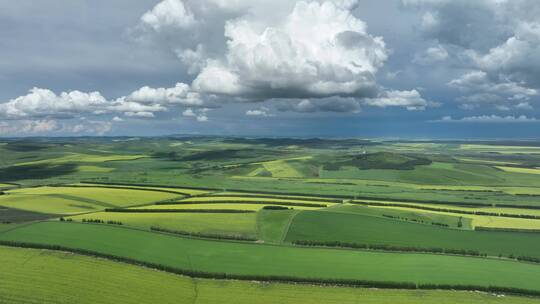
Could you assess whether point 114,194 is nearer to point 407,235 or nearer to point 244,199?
point 244,199

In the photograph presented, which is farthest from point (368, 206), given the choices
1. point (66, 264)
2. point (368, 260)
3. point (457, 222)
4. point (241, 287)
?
point (66, 264)

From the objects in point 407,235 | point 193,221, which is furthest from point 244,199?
point 407,235

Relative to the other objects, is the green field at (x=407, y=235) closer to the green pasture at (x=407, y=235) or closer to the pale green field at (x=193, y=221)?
the green pasture at (x=407, y=235)

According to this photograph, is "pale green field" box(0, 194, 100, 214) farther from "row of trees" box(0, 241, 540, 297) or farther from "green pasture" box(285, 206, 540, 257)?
"green pasture" box(285, 206, 540, 257)

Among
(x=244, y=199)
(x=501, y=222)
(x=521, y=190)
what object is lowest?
(x=501, y=222)

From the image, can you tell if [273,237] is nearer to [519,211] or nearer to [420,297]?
[420,297]

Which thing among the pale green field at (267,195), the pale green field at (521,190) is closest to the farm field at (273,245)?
the pale green field at (267,195)

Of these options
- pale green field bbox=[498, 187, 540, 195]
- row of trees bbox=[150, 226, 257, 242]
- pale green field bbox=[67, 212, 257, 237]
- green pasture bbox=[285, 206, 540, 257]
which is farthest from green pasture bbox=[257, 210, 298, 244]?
pale green field bbox=[498, 187, 540, 195]
